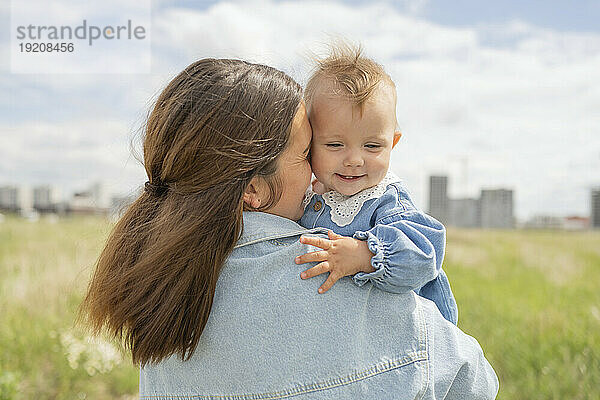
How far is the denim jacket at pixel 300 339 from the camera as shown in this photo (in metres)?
1.52

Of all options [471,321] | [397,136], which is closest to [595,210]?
[471,321]

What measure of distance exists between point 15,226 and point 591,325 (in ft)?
23.1

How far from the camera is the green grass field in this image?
4477 millimetres

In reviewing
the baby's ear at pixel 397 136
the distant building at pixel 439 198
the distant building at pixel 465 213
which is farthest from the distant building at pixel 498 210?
the baby's ear at pixel 397 136

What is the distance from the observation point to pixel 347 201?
6.34ft

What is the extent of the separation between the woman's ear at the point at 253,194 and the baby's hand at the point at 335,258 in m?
0.17

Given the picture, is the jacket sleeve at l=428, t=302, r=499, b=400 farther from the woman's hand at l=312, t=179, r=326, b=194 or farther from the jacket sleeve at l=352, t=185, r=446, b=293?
the woman's hand at l=312, t=179, r=326, b=194

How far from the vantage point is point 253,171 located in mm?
1621

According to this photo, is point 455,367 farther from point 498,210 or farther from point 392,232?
point 498,210

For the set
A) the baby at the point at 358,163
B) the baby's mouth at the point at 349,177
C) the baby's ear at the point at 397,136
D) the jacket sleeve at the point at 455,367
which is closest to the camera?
the jacket sleeve at the point at 455,367

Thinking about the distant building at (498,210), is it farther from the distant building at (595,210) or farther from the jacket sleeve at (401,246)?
the jacket sleeve at (401,246)

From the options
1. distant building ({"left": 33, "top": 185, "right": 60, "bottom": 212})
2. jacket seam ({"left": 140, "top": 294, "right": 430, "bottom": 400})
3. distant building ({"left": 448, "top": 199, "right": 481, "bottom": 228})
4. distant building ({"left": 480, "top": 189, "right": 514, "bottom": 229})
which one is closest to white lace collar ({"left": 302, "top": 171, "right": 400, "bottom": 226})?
jacket seam ({"left": 140, "top": 294, "right": 430, "bottom": 400})

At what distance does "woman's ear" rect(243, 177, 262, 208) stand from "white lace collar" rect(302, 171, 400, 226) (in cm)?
30

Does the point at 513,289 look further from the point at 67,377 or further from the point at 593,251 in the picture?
the point at 67,377
